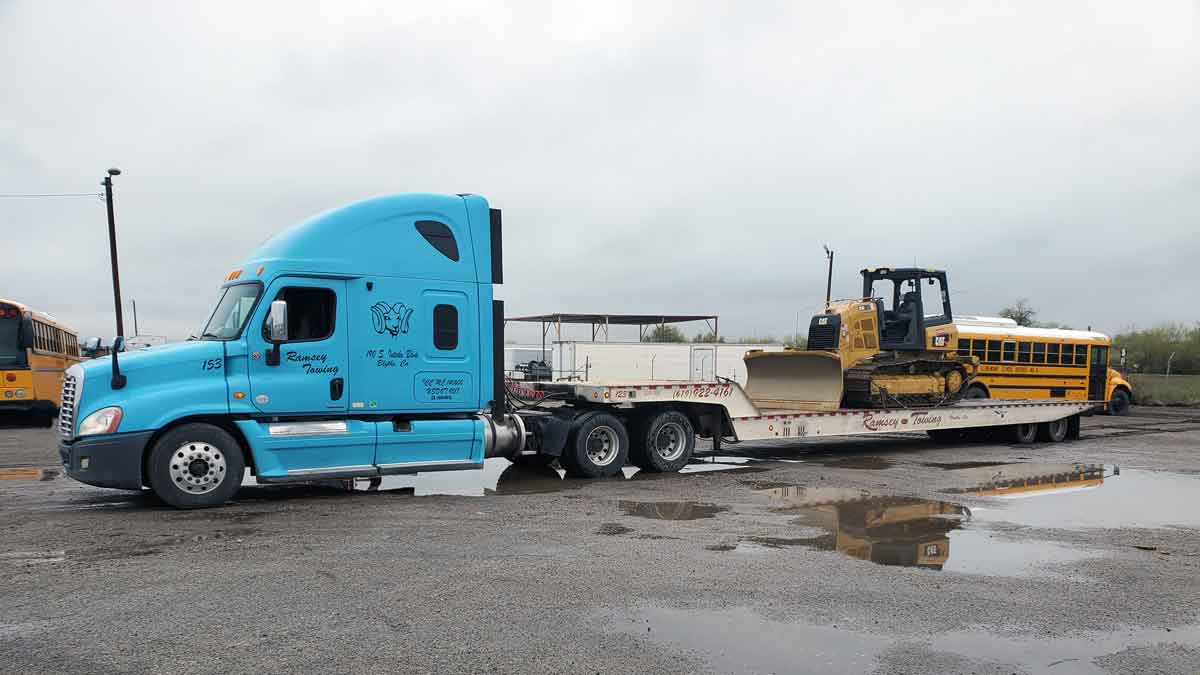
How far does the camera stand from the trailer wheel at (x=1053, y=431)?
18453 millimetres

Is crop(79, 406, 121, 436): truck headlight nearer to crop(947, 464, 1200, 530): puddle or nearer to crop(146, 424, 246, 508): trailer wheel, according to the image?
crop(146, 424, 246, 508): trailer wheel

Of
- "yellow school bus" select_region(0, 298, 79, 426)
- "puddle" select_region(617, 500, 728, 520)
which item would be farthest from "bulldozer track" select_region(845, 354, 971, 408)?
"yellow school bus" select_region(0, 298, 79, 426)

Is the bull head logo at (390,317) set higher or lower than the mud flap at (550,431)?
higher

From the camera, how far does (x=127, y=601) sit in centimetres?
583

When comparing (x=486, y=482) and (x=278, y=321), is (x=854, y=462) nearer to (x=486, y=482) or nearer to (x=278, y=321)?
(x=486, y=482)

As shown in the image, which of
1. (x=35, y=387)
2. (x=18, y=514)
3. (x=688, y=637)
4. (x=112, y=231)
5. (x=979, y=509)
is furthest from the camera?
(x=112, y=231)

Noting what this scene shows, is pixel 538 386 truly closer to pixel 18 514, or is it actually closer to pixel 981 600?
pixel 18 514

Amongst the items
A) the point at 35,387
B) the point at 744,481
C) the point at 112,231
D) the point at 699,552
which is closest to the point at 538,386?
the point at 744,481

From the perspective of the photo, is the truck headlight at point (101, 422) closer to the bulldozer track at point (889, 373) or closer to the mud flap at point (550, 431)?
the mud flap at point (550, 431)

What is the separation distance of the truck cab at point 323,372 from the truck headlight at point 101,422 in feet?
0.05

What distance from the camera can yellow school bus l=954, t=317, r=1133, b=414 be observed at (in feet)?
77.3

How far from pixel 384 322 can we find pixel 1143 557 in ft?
25.9

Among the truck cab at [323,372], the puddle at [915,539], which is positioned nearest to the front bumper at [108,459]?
the truck cab at [323,372]

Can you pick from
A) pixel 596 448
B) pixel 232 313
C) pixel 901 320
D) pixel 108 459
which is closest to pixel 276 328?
pixel 232 313
